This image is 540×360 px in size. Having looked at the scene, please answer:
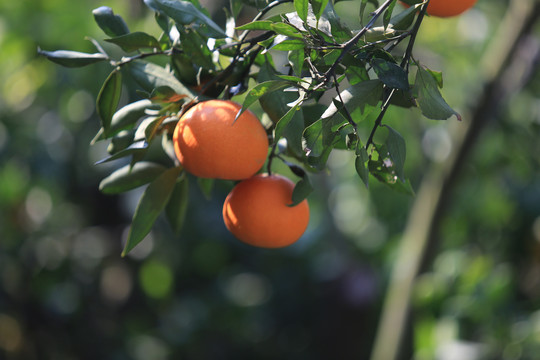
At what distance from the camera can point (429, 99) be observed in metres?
0.45

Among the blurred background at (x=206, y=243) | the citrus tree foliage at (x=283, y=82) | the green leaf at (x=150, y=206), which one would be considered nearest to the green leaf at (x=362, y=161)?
the citrus tree foliage at (x=283, y=82)

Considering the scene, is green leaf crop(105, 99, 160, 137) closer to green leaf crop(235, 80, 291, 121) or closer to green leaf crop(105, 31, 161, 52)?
green leaf crop(105, 31, 161, 52)

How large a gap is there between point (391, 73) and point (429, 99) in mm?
35

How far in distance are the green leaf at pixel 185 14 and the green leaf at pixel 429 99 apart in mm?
173

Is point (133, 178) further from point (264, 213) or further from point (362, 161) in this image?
point (362, 161)

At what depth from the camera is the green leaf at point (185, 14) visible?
0.50 metres

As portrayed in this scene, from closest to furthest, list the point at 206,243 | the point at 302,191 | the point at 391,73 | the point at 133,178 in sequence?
1. the point at 391,73
2. the point at 302,191
3. the point at 133,178
4. the point at 206,243

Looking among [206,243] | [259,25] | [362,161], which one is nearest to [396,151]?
[362,161]

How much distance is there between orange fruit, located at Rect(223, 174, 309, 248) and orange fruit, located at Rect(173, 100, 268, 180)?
0.18 ft

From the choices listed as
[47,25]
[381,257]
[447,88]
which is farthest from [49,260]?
[447,88]

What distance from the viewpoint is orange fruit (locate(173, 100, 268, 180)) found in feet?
1.73

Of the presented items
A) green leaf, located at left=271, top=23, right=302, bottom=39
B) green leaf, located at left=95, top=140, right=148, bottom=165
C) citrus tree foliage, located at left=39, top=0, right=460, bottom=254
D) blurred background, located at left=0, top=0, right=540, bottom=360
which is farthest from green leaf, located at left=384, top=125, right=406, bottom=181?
blurred background, located at left=0, top=0, right=540, bottom=360

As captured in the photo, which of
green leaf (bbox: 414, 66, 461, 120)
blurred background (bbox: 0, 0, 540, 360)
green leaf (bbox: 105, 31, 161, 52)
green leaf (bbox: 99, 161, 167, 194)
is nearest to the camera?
green leaf (bbox: 414, 66, 461, 120)

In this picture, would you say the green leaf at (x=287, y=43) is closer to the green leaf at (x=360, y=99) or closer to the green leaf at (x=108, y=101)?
the green leaf at (x=360, y=99)
